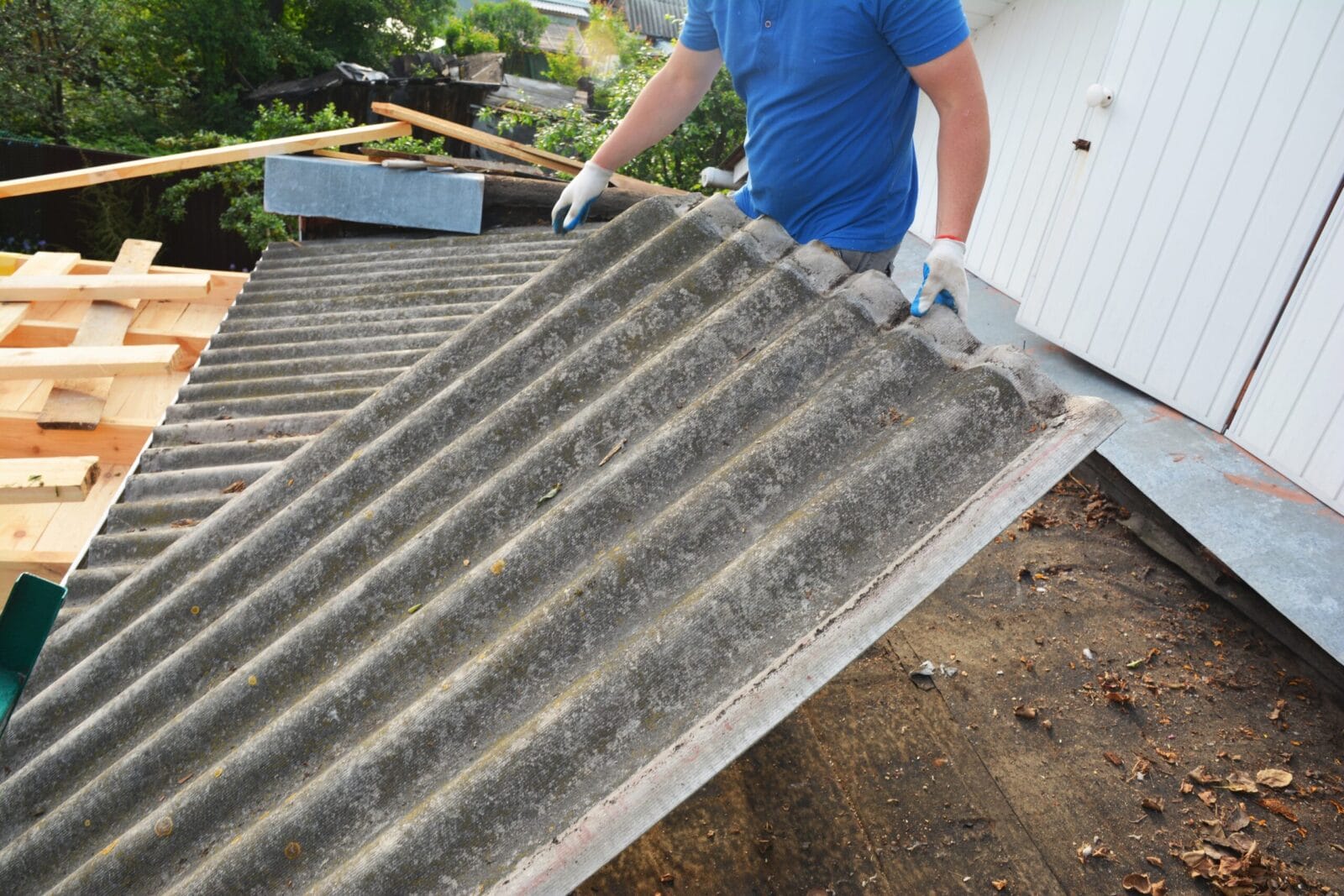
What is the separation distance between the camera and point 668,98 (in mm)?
3395

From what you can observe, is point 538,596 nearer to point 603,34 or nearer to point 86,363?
point 86,363

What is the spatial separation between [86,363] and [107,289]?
1590 mm

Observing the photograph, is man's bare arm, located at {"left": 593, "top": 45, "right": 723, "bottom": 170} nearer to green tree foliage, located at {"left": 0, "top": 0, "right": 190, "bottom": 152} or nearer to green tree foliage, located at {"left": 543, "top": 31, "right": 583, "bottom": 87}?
green tree foliage, located at {"left": 0, "top": 0, "right": 190, "bottom": 152}

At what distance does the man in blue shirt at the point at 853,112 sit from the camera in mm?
2602

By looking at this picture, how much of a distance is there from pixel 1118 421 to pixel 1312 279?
13.1ft

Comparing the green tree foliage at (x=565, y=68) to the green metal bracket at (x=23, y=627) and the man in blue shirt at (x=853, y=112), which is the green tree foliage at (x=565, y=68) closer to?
the man in blue shirt at (x=853, y=112)

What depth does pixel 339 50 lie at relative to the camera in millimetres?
27328

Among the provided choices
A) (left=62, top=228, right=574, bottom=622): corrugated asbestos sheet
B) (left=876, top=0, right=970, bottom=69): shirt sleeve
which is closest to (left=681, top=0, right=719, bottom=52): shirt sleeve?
(left=876, top=0, right=970, bottom=69): shirt sleeve

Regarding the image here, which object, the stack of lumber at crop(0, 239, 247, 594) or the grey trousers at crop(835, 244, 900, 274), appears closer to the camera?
the grey trousers at crop(835, 244, 900, 274)

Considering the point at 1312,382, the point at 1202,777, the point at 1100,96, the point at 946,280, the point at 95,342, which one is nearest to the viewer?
the point at 946,280

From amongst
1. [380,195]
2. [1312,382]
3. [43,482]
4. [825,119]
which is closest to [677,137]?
[380,195]

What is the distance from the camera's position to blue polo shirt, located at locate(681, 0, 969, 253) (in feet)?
9.21

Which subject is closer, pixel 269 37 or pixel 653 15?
pixel 269 37

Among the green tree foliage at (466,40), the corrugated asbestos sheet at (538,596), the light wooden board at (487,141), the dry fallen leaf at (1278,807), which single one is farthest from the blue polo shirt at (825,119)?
the green tree foliage at (466,40)
